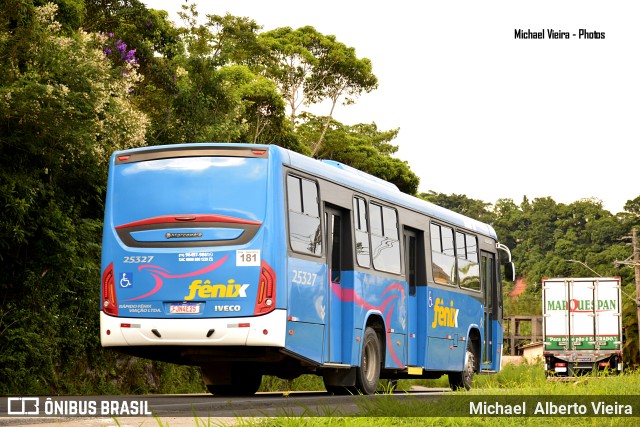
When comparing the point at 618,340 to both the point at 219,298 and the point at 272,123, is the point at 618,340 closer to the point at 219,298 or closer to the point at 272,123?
the point at 272,123

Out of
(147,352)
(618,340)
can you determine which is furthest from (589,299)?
(147,352)

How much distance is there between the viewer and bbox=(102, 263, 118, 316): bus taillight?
14.9 metres

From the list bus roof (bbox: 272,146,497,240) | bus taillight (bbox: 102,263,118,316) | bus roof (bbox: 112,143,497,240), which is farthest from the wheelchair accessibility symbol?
bus roof (bbox: 272,146,497,240)

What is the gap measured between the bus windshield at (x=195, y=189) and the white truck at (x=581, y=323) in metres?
25.1

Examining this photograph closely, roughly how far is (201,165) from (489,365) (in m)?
10.7

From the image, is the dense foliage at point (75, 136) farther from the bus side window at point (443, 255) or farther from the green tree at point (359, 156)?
the green tree at point (359, 156)

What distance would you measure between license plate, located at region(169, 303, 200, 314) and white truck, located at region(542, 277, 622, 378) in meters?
25.3

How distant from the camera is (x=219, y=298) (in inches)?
567

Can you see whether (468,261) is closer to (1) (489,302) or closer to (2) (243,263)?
(1) (489,302)

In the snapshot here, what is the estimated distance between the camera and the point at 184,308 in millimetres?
14531

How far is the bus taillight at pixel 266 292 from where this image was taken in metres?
14.3

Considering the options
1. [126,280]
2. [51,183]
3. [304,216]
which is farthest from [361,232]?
[51,183]

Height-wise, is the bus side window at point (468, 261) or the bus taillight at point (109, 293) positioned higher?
the bus side window at point (468, 261)

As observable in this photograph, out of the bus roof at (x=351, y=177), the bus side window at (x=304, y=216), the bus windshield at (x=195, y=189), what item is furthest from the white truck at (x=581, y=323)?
the bus windshield at (x=195, y=189)
